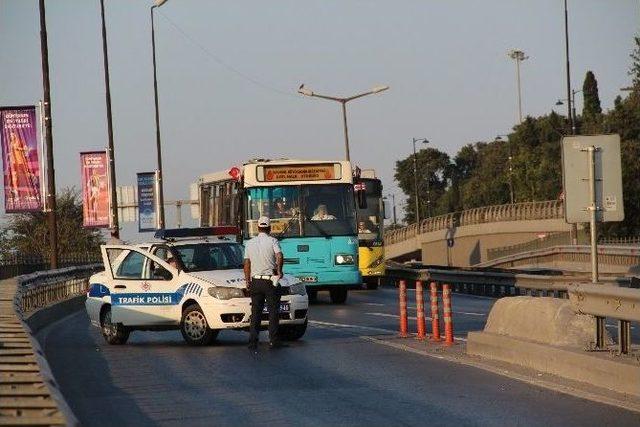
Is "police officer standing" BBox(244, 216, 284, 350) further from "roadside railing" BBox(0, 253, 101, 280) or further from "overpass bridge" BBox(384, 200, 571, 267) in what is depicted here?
"overpass bridge" BBox(384, 200, 571, 267)

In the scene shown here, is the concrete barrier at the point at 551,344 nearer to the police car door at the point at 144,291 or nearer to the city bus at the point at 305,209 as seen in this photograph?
the police car door at the point at 144,291

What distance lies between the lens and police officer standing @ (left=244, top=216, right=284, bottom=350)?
21.3 meters

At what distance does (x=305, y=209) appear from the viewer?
112ft

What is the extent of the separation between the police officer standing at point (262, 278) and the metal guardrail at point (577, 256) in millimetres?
34916

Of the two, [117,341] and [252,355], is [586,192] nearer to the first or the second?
[252,355]

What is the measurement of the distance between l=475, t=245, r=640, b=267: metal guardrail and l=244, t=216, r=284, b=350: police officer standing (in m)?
34.9

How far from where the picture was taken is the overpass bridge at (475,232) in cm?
9681

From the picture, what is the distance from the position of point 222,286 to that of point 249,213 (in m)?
12.1

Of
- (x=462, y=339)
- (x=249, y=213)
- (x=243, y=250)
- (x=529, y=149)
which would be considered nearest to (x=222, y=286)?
(x=243, y=250)

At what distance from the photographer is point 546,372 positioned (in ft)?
53.6

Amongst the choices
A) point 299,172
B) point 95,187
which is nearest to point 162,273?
point 299,172

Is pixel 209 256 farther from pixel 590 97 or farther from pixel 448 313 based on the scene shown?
pixel 590 97

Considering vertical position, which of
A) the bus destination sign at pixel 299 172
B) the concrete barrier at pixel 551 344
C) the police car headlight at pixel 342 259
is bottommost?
the concrete barrier at pixel 551 344

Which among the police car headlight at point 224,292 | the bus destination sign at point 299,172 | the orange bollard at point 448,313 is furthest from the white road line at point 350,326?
the bus destination sign at point 299,172
